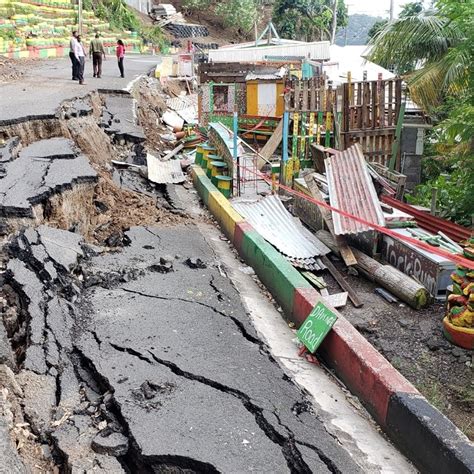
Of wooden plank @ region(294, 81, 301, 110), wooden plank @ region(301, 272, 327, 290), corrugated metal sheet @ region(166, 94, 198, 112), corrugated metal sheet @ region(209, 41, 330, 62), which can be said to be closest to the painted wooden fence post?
wooden plank @ region(294, 81, 301, 110)

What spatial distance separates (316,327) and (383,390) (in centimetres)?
98

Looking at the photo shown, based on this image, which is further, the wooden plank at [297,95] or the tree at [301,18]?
the tree at [301,18]

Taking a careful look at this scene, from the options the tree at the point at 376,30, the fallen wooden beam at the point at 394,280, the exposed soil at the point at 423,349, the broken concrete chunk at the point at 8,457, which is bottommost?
the exposed soil at the point at 423,349

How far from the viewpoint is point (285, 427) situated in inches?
140

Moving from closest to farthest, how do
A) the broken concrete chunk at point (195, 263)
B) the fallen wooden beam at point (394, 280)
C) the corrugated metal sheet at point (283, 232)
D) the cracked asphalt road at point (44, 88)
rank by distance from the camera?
1. the broken concrete chunk at point (195, 263)
2. the fallen wooden beam at point (394, 280)
3. the corrugated metal sheet at point (283, 232)
4. the cracked asphalt road at point (44, 88)

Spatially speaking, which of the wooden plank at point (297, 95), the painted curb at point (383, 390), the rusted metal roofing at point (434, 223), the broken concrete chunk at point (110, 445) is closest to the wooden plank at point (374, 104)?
the wooden plank at point (297, 95)

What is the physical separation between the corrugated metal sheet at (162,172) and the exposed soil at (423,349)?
424 centimetres

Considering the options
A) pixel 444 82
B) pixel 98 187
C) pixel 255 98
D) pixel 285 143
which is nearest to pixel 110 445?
pixel 98 187

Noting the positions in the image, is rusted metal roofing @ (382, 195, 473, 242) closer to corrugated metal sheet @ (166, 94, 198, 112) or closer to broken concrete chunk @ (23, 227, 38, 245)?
broken concrete chunk @ (23, 227, 38, 245)

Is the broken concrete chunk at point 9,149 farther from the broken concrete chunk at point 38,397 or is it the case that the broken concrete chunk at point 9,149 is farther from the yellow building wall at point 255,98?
the yellow building wall at point 255,98

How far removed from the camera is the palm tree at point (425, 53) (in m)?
10.4

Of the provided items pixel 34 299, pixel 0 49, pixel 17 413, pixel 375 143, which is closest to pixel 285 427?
pixel 17 413

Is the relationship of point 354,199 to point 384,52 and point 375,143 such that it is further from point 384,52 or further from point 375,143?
point 384,52

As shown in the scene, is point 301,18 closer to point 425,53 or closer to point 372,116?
point 425,53
